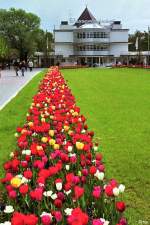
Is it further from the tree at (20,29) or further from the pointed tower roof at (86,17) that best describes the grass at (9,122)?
the pointed tower roof at (86,17)

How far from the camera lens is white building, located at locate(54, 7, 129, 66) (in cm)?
12738

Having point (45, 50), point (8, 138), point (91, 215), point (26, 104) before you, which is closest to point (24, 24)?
point (45, 50)

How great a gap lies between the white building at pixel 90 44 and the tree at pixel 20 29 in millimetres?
14187

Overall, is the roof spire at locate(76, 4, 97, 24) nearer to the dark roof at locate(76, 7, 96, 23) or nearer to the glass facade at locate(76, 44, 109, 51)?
the dark roof at locate(76, 7, 96, 23)

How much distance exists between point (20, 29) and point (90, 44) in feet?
74.3

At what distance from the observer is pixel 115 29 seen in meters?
132

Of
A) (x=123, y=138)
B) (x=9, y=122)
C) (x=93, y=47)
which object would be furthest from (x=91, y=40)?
(x=123, y=138)

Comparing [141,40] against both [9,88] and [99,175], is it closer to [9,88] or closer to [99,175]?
[9,88]

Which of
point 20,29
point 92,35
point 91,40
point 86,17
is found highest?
point 86,17

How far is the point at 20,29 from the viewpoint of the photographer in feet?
366

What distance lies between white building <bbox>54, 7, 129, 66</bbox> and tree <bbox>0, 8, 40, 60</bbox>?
14.2 m

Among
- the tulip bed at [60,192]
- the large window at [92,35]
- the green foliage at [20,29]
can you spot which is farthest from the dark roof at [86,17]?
the tulip bed at [60,192]

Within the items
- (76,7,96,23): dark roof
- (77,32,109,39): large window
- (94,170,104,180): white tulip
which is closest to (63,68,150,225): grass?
(94,170,104,180): white tulip

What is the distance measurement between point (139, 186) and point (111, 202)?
2.84 meters
